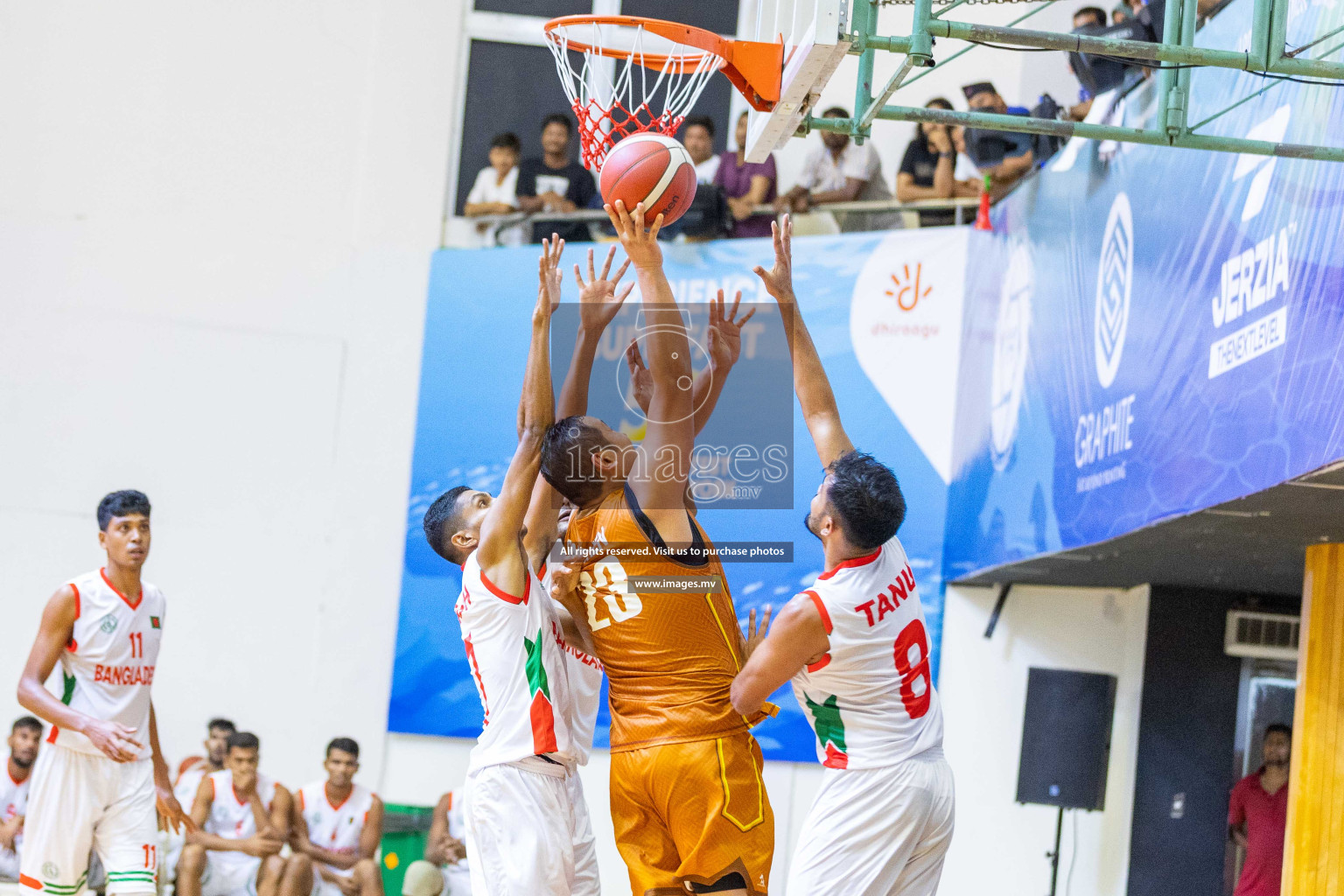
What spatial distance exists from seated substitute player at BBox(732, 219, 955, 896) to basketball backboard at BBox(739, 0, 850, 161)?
1237 mm

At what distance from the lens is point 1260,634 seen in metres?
9.09

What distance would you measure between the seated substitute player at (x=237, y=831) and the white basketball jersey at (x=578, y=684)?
5.02 metres

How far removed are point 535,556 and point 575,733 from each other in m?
0.67

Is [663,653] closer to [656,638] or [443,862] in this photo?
[656,638]

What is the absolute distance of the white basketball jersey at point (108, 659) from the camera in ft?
21.6

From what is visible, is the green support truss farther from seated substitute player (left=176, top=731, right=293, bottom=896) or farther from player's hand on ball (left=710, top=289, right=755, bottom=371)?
seated substitute player (left=176, top=731, right=293, bottom=896)

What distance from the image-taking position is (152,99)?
38.1ft

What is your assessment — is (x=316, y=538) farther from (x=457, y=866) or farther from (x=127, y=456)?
(x=457, y=866)

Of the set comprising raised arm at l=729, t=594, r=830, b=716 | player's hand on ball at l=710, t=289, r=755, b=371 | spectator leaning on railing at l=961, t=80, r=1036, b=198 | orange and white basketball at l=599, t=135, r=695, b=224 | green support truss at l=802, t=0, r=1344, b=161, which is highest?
spectator leaning on railing at l=961, t=80, r=1036, b=198

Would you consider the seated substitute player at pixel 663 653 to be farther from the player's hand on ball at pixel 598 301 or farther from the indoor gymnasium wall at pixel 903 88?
the indoor gymnasium wall at pixel 903 88

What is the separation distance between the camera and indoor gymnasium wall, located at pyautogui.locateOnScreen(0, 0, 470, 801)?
1098cm

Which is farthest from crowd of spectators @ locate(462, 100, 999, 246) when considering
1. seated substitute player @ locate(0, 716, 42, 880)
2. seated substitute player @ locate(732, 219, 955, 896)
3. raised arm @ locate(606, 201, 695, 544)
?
seated substitute player @ locate(732, 219, 955, 896)

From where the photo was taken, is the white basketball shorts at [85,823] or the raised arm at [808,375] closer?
the raised arm at [808,375]

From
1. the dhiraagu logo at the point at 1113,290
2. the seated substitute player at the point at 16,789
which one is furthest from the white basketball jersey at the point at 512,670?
the seated substitute player at the point at 16,789
